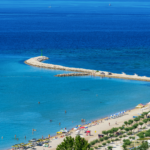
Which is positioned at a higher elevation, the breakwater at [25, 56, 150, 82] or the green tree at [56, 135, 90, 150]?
the breakwater at [25, 56, 150, 82]

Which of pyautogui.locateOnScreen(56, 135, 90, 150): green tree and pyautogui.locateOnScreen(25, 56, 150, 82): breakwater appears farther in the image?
pyautogui.locateOnScreen(25, 56, 150, 82): breakwater

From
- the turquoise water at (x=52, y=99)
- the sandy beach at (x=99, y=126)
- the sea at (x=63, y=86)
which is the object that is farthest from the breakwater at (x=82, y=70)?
the sandy beach at (x=99, y=126)

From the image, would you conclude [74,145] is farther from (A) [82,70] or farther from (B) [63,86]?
(A) [82,70]

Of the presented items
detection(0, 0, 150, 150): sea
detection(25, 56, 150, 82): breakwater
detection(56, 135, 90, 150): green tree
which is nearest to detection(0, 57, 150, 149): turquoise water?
detection(0, 0, 150, 150): sea

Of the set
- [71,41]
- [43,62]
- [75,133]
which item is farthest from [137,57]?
[75,133]

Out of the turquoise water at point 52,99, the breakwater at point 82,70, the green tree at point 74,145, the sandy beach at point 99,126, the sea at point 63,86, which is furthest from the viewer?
the breakwater at point 82,70

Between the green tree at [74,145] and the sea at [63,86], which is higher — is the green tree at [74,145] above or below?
below

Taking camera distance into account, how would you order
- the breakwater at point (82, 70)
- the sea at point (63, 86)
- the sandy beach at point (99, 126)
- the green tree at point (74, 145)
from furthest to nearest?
1. the breakwater at point (82, 70)
2. the sea at point (63, 86)
3. the sandy beach at point (99, 126)
4. the green tree at point (74, 145)

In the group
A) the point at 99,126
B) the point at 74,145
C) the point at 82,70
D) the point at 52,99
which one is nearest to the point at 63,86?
the point at 52,99

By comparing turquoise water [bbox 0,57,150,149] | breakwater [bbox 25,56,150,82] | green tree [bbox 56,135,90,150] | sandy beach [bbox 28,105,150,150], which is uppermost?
breakwater [bbox 25,56,150,82]

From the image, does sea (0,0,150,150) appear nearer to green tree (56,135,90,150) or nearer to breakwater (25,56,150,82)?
breakwater (25,56,150,82)

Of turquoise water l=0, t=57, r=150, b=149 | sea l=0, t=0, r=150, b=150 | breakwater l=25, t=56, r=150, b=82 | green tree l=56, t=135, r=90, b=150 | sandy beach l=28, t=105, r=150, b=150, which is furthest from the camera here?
breakwater l=25, t=56, r=150, b=82

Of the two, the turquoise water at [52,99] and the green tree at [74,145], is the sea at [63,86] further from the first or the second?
the green tree at [74,145]
